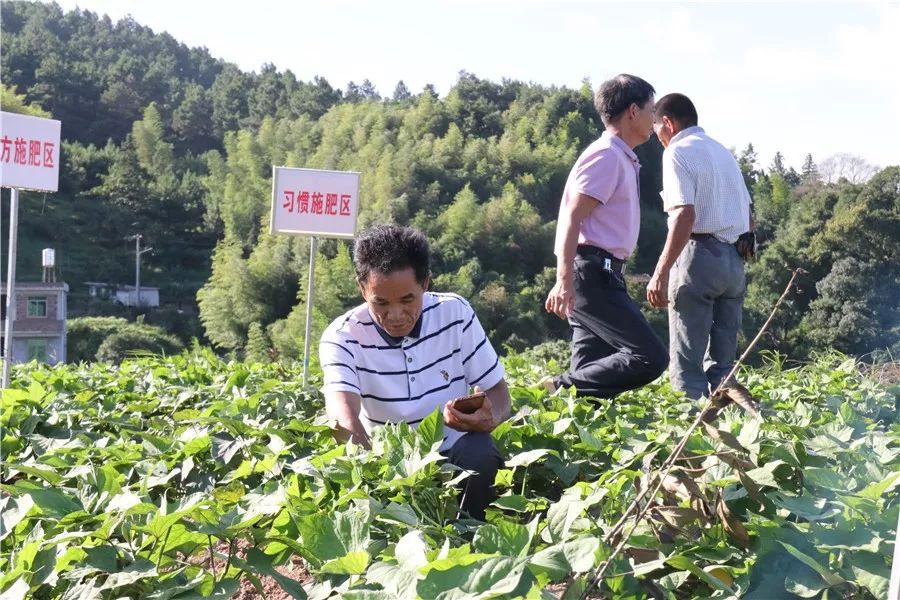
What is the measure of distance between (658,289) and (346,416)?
190cm

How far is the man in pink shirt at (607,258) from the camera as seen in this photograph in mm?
3465

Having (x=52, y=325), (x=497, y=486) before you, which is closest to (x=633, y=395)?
(x=497, y=486)

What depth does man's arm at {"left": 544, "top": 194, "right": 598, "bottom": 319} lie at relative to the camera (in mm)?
3533

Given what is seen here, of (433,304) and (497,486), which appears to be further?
(433,304)

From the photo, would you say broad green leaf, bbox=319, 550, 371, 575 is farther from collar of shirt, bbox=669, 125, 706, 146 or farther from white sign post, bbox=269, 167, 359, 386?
white sign post, bbox=269, 167, 359, 386

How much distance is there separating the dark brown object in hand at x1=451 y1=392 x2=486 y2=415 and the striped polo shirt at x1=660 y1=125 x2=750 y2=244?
196 centimetres

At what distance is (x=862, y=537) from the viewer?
1.27 m

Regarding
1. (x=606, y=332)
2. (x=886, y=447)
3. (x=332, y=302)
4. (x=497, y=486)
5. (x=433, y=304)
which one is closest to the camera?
(x=886, y=447)

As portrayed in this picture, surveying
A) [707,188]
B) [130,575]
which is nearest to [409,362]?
[130,575]

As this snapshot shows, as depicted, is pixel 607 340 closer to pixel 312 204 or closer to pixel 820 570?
pixel 820 570

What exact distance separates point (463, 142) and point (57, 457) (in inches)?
2702

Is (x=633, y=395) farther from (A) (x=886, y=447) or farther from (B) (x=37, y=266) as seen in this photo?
(B) (x=37, y=266)

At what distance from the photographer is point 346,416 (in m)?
2.27

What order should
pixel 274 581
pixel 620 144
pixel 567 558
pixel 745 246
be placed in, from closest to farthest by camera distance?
pixel 567 558 < pixel 274 581 < pixel 620 144 < pixel 745 246
